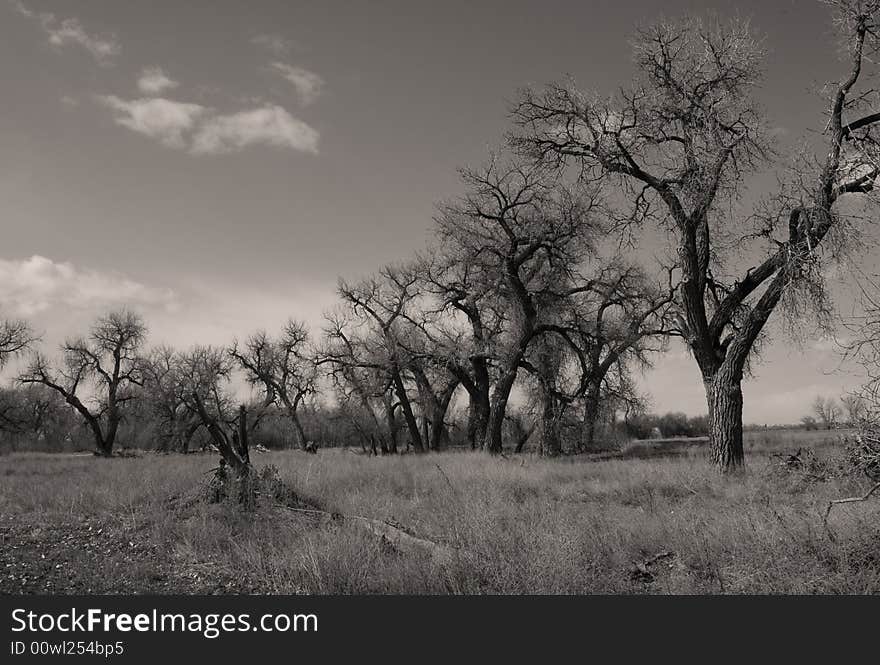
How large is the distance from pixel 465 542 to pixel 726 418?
8.53 m

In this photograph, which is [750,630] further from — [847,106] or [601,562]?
[847,106]

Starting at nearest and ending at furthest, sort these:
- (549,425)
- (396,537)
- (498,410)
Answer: (396,537) → (498,410) → (549,425)

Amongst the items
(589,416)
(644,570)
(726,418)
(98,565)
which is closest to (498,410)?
(589,416)

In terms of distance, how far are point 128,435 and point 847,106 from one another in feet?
195

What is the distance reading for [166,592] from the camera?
5875 mm

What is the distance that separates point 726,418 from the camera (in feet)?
42.6

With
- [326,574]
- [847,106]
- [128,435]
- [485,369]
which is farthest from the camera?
[128,435]

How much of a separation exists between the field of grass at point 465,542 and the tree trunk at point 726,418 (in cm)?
157

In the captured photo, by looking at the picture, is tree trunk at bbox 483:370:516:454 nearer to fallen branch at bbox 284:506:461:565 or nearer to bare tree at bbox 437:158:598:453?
bare tree at bbox 437:158:598:453

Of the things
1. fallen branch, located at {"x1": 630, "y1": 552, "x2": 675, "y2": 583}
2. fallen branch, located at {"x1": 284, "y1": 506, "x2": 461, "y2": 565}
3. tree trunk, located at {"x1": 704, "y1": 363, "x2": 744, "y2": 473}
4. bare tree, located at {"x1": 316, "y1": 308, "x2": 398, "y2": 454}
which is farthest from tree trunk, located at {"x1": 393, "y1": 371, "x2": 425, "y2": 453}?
fallen branch, located at {"x1": 630, "y1": 552, "x2": 675, "y2": 583}

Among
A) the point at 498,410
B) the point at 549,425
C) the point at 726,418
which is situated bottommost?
the point at 549,425

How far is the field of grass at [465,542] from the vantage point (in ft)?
18.1

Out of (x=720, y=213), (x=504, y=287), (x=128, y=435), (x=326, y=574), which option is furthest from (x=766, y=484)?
(x=128, y=435)

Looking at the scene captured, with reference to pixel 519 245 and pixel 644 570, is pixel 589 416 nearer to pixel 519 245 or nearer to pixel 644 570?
pixel 519 245
